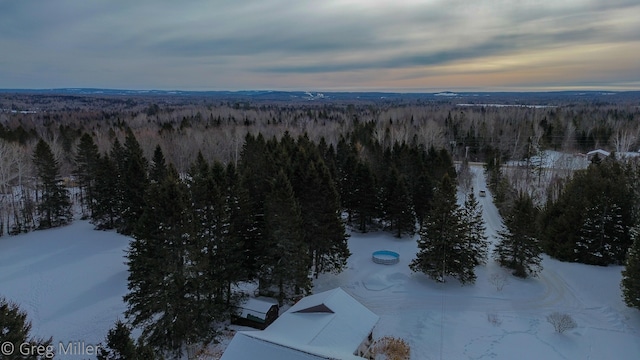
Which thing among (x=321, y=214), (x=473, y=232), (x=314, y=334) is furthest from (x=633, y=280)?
(x=314, y=334)

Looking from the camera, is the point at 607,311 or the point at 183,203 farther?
the point at 607,311

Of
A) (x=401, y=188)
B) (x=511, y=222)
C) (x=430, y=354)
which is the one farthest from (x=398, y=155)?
(x=430, y=354)

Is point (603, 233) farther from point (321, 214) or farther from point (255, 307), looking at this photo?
point (255, 307)

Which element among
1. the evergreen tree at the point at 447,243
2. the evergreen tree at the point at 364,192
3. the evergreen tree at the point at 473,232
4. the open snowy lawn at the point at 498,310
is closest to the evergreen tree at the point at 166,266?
the open snowy lawn at the point at 498,310

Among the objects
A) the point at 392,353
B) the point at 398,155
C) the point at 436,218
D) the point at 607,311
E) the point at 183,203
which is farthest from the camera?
the point at 398,155

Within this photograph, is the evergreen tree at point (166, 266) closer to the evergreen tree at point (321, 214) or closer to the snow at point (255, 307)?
the snow at point (255, 307)

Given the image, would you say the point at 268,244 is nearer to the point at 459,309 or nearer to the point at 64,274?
the point at 459,309
